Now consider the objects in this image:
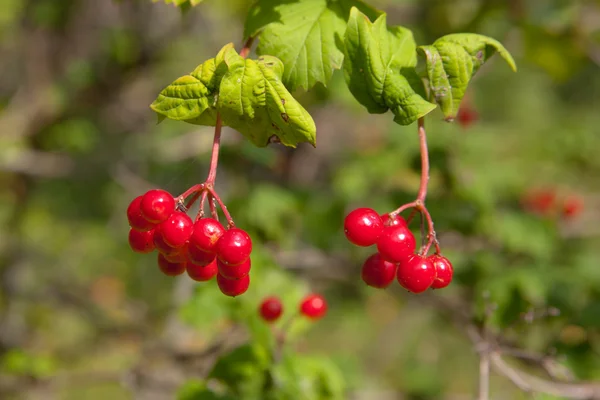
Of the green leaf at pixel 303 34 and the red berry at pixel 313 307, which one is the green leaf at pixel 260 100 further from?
the red berry at pixel 313 307

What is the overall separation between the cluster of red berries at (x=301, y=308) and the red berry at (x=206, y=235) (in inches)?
41.3

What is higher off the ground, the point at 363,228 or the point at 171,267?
the point at 363,228

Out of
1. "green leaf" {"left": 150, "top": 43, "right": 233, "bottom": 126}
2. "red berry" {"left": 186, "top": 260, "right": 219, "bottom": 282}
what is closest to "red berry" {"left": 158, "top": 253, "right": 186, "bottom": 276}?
"red berry" {"left": 186, "top": 260, "right": 219, "bottom": 282}

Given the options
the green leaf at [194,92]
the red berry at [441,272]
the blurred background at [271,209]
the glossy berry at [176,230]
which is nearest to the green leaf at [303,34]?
the green leaf at [194,92]

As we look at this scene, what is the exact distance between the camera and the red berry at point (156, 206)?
1.37 m

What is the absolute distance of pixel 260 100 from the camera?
4.49ft

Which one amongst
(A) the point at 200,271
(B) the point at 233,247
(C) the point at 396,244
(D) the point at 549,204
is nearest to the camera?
(B) the point at 233,247

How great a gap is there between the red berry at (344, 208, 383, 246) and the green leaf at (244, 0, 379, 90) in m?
0.38

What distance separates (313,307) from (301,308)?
0.24 ft

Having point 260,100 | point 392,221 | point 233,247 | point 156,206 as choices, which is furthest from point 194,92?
point 392,221

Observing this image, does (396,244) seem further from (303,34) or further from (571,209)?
(571,209)

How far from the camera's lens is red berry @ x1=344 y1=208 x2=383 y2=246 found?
1466mm

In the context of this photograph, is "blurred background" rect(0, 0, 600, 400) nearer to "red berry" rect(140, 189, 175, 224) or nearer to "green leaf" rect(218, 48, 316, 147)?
"green leaf" rect(218, 48, 316, 147)

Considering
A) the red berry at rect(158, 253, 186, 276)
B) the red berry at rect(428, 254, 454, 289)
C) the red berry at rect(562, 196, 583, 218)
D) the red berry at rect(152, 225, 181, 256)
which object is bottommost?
the red berry at rect(562, 196, 583, 218)
